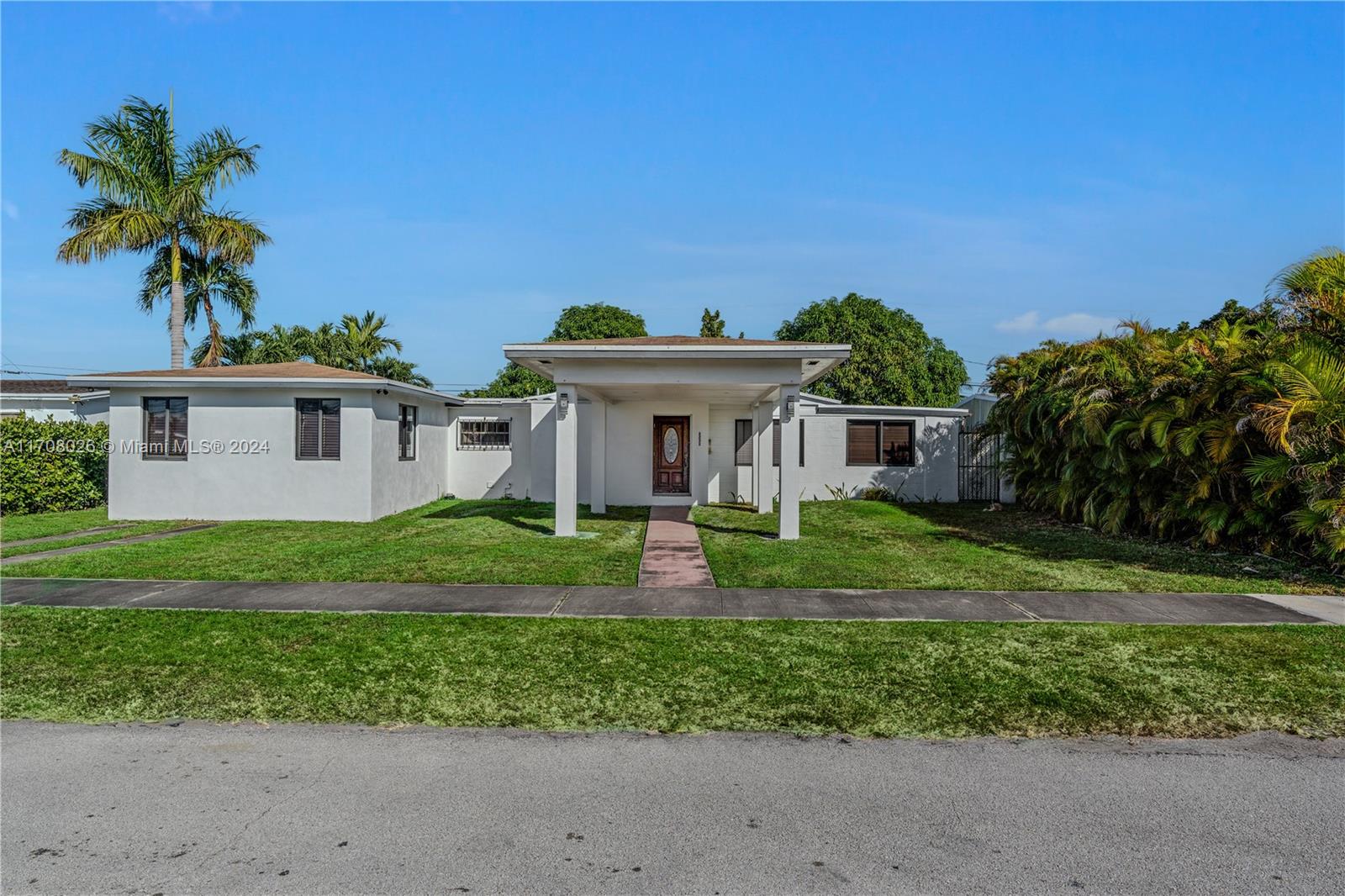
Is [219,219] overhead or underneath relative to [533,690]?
overhead

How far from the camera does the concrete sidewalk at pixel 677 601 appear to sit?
7379 mm

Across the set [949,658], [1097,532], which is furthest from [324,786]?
[1097,532]

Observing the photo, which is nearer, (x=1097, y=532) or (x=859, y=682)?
(x=859, y=682)

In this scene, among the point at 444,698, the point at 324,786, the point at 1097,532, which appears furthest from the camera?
the point at 1097,532

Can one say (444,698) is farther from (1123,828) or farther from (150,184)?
(150,184)

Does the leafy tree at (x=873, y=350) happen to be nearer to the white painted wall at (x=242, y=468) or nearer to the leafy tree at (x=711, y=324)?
the leafy tree at (x=711, y=324)

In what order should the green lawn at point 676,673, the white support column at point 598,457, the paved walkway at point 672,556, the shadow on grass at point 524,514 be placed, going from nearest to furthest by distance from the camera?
the green lawn at point 676,673 → the paved walkway at point 672,556 → the shadow on grass at point 524,514 → the white support column at point 598,457

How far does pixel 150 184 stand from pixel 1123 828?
81.0ft

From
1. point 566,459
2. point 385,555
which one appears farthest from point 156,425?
point 566,459

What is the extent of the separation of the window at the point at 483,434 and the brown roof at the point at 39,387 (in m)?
13.1

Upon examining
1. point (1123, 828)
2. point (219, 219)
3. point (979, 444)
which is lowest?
point (1123, 828)

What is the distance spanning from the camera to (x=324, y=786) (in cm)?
390

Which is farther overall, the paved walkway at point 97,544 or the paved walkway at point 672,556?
the paved walkway at point 97,544

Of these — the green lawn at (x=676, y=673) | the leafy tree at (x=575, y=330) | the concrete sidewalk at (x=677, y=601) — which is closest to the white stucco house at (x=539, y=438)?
the concrete sidewalk at (x=677, y=601)
